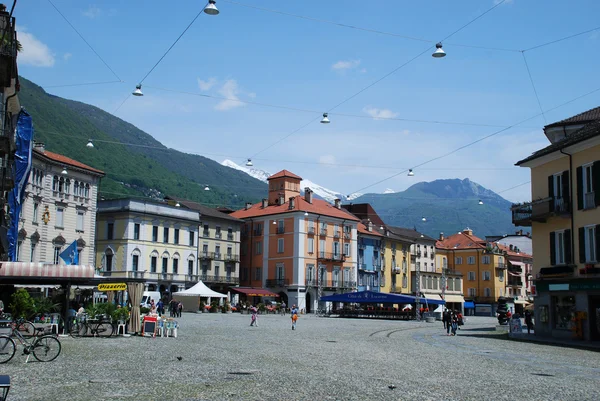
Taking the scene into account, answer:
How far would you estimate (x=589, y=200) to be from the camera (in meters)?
32.0

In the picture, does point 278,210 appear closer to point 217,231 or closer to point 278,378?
point 217,231

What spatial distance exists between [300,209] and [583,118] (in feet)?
155

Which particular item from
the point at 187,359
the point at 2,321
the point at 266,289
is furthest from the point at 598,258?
the point at 266,289

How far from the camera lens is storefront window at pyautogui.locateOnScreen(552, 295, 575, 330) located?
33.6 meters

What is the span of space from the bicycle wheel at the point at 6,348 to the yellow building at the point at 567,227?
80.5 feet

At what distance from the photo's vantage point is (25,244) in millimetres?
54000

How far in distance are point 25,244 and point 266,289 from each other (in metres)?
33.3

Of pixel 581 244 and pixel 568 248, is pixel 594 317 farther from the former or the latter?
pixel 568 248

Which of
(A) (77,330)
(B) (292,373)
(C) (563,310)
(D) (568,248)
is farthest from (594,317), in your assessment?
(A) (77,330)

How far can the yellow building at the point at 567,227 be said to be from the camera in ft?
104

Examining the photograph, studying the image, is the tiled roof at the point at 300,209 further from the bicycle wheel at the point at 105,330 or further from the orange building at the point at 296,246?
the bicycle wheel at the point at 105,330

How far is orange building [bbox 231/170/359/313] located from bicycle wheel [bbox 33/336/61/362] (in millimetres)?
58905

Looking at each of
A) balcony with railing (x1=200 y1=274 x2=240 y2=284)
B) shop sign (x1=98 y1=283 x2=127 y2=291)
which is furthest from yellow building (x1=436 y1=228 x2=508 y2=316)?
shop sign (x1=98 y1=283 x2=127 y2=291)

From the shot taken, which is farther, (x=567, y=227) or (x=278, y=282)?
(x=278, y=282)
